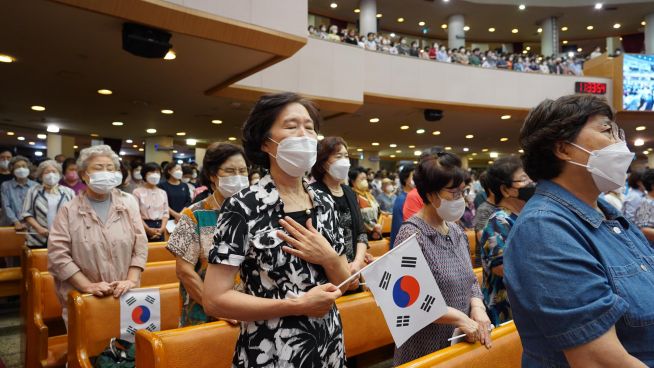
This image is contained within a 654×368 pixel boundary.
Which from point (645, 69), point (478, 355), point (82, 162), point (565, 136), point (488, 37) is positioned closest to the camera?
point (565, 136)

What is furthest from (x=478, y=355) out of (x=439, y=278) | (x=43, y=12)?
(x=43, y=12)

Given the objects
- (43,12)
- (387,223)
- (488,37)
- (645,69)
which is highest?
(488,37)

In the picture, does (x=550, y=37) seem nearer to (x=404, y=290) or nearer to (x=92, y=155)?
(x=92, y=155)

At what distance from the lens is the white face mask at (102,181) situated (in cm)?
266

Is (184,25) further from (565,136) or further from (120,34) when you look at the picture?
(565,136)

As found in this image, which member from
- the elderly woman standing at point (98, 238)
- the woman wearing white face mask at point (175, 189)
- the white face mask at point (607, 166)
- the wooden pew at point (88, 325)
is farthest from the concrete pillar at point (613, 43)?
the wooden pew at point (88, 325)

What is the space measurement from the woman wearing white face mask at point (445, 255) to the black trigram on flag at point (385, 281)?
409 millimetres

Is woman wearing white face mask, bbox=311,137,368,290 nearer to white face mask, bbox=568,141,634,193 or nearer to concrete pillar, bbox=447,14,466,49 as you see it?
white face mask, bbox=568,141,634,193

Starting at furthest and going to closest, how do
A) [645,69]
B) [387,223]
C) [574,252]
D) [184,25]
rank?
[645,69], [387,223], [184,25], [574,252]

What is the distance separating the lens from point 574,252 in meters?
1.00

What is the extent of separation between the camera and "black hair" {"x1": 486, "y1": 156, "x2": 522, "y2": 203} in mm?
2521

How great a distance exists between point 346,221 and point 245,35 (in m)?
3.61

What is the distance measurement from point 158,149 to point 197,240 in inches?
573

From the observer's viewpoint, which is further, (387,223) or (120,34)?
(387,223)
